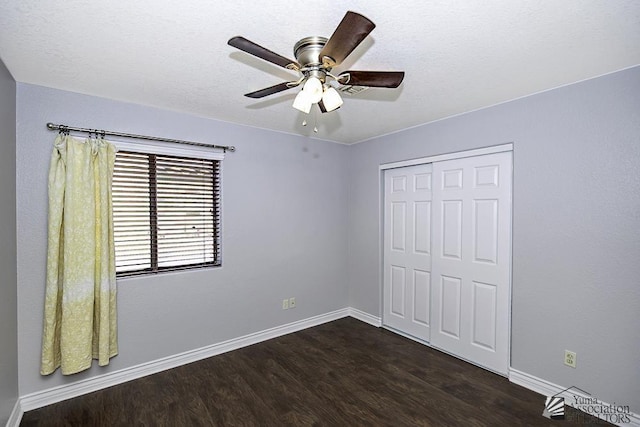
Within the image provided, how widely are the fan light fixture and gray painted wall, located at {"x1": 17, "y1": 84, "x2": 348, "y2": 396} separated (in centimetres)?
179

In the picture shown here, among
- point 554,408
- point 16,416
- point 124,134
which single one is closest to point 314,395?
point 554,408

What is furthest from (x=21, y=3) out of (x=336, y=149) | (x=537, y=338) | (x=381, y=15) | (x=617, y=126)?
(x=537, y=338)

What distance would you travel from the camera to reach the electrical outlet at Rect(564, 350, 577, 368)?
91.1 inches

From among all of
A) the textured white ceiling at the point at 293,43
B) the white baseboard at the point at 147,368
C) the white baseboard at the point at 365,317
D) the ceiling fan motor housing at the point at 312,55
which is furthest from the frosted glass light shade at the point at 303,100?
the white baseboard at the point at 365,317

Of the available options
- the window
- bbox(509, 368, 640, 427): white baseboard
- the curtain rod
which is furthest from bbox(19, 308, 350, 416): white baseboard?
bbox(509, 368, 640, 427): white baseboard

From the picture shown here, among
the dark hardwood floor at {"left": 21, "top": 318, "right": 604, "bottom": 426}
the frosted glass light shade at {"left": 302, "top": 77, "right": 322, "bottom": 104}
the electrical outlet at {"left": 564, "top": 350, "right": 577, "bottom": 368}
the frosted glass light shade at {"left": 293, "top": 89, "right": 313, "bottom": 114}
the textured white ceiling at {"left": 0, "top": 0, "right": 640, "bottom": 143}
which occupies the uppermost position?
the textured white ceiling at {"left": 0, "top": 0, "right": 640, "bottom": 143}

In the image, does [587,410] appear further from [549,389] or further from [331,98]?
[331,98]

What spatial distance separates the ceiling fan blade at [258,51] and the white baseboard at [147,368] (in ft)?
9.17

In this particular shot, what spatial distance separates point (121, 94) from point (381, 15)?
2155 millimetres

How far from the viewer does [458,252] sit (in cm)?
311

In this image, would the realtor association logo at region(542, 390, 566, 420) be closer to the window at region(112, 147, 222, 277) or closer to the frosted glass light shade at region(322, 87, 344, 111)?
the frosted glass light shade at region(322, 87, 344, 111)

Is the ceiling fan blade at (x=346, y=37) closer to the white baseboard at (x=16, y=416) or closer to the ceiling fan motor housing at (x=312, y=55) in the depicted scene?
the ceiling fan motor housing at (x=312, y=55)

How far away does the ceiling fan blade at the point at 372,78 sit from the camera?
159 cm

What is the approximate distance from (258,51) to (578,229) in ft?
8.28
